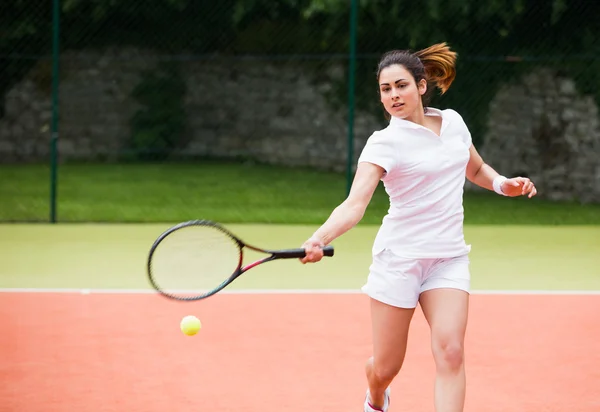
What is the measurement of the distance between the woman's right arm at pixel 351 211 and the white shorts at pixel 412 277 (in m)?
0.29

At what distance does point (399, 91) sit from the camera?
4301mm

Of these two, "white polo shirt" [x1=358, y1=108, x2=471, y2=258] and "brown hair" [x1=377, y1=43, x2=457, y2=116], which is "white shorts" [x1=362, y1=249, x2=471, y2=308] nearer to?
"white polo shirt" [x1=358, y1=108, x2=471, y2=258]

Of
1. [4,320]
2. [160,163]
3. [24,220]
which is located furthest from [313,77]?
[4,320]

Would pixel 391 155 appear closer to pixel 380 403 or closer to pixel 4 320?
pixel 380 403

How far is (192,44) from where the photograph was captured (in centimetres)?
1709

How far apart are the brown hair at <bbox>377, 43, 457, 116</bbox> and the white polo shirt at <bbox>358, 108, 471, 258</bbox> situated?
226 millimetres

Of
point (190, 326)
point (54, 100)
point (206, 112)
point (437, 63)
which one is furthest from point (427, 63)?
point (206, 112)

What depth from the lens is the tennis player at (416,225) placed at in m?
4.14

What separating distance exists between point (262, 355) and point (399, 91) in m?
2.20

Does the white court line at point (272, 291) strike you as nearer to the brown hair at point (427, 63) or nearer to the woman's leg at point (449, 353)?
the brown hair at point (427, 63)

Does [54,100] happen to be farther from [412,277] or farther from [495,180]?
[412,277]

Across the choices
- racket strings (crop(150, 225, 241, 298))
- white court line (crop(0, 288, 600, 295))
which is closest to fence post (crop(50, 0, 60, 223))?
white court line (crop(0, 288, 600, 295))

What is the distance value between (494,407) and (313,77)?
12197mm

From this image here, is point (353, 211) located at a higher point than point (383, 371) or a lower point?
higher
